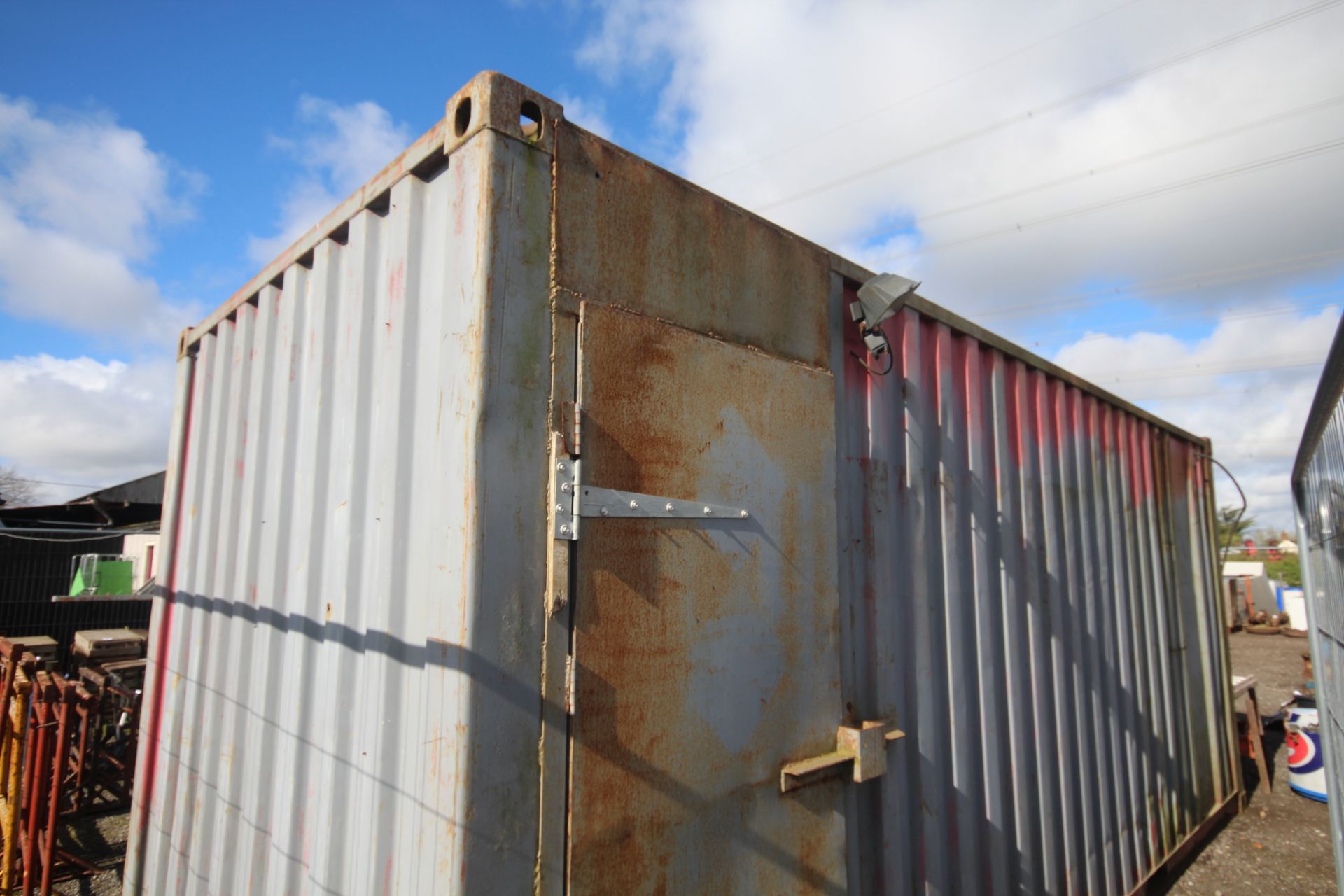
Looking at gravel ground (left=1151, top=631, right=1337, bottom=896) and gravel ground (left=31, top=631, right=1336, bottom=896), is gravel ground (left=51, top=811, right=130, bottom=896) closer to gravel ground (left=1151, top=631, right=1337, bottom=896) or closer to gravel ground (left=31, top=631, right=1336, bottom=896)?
gravel ground (left=31, top=631, right=1336, bottom=896)

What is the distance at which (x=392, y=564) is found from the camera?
2135mm

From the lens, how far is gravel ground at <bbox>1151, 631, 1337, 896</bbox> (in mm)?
5047

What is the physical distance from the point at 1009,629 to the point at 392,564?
333 centimetres

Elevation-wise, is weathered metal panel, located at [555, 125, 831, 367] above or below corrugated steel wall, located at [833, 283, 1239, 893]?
above

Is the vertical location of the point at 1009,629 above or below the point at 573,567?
below

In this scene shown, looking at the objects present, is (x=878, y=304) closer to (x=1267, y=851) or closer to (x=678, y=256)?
(x=678, y=256)

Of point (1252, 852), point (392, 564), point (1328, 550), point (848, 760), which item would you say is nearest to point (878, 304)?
point (848, 760)

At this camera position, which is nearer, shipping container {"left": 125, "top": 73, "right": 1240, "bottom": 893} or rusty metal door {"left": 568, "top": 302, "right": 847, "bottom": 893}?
shipping container {"left": 125, "top": 73, "right": 1240, "bottom": 893}

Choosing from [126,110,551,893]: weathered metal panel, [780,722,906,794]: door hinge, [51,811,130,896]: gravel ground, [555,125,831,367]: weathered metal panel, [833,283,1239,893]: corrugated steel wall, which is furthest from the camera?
[51,811,130,896]: gravel ground

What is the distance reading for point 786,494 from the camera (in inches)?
104

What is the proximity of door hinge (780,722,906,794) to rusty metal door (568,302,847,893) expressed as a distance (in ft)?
0.13

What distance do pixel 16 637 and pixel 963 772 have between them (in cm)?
1312

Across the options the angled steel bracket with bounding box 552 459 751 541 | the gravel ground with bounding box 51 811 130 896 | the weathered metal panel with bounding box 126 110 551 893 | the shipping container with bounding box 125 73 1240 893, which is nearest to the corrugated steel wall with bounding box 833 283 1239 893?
the shipping container with bounding box 125 73 1240 893

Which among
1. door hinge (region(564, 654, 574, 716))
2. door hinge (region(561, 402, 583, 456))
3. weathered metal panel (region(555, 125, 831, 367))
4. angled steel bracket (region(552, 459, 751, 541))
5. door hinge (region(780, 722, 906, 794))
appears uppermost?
weathered metal panel (region(555, 125, 831, 367))
